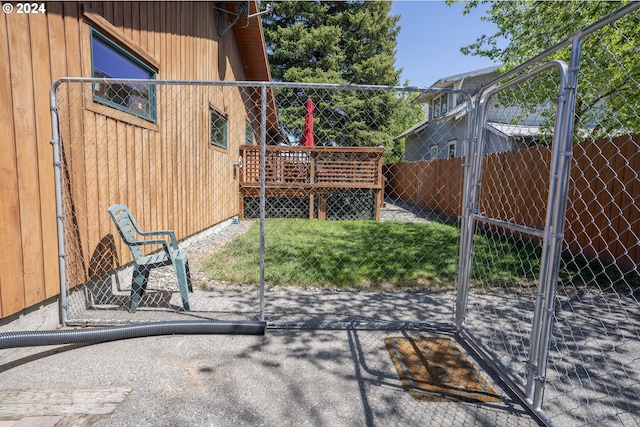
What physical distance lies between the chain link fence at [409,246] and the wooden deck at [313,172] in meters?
1.24

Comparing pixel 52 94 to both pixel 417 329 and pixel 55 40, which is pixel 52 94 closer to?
pixel 55 40

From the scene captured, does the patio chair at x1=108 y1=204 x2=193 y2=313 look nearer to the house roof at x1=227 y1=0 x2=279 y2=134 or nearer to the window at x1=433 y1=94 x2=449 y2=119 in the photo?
the house roof at x1=227 y1=0 x2=279 y2=134

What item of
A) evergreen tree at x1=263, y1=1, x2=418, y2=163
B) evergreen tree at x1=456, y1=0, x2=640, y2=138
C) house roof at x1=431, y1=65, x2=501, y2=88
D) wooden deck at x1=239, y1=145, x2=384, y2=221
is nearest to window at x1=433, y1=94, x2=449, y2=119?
house roof at x1=431, y1=65, x2=501, y2=88

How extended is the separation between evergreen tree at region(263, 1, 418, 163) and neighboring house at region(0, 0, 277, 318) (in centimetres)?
1429

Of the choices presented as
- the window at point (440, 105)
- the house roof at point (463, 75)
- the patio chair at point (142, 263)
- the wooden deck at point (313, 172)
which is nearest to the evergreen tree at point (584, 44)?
the wooden deck at point (313, 172)

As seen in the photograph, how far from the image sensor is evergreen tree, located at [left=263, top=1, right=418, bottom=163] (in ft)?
64.5

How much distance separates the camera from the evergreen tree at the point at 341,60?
774 inches

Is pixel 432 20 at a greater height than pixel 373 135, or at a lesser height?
greater

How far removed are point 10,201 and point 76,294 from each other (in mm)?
1092

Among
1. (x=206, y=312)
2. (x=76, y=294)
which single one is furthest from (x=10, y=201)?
(x=206, y=312)

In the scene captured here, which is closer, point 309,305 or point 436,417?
point 436,417

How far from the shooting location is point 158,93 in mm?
4652

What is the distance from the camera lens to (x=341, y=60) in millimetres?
21312

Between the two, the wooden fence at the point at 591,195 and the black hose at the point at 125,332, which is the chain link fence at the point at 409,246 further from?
the black hose at the point at 125,332
